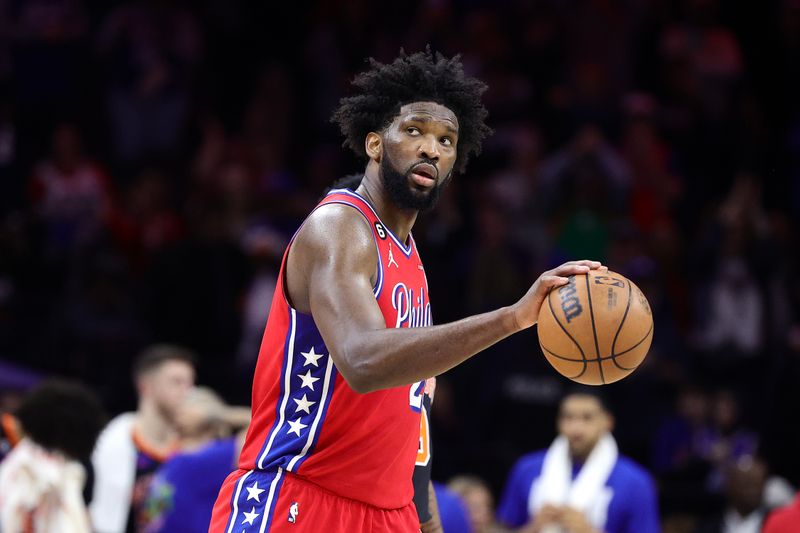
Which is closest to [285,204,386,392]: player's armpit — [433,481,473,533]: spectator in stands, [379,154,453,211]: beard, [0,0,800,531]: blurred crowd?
[379,154,453,211]: beard

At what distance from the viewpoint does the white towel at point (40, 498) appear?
5574 mm

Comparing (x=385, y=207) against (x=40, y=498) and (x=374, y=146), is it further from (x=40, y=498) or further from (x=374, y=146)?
(x=40, y=498)

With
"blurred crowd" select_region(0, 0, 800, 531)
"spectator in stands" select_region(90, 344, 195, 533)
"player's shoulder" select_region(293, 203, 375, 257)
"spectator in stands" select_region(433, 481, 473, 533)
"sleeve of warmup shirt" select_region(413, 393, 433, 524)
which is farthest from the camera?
"blurred crowd" select_region(0, 0, 800, 531)

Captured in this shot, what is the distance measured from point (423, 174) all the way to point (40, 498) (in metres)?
2.73

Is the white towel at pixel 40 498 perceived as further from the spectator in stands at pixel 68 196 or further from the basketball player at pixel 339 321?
the spectator in stands at pixel 68 196

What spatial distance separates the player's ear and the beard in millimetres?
65

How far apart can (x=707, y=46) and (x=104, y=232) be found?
5.62 m

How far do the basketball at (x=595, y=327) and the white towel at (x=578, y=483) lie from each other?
4.21 metres

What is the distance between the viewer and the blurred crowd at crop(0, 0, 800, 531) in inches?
385

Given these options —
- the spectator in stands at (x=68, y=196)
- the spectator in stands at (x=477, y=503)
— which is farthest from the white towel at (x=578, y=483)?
the spectator in stands at (x=68, y=196)

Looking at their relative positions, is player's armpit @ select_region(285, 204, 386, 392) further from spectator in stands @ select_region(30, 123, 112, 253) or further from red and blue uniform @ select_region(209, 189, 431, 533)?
spectator in stands @ select_region(30, 123, 112, 253)

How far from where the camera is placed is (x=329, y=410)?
12.4 ft

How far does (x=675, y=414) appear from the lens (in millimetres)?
9680

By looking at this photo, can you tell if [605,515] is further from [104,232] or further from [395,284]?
[104,232]
